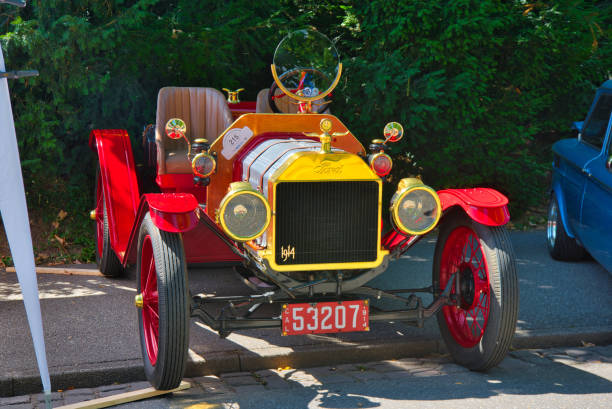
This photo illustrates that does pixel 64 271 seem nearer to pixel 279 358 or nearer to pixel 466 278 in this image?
pixel 279 358

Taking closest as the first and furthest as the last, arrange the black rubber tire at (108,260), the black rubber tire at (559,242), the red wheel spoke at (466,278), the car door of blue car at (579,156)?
the red wheel spoke at (466,278) < the car door of blue car at (579,156) < the black rubber tire at (108,260) < the black rubber tire at (559,242)

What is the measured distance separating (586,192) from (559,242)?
1.05 metres

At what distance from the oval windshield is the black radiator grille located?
103cm

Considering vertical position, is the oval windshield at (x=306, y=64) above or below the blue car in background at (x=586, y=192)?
above

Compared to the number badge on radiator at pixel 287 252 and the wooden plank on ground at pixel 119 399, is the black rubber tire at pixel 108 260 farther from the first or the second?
the number badge on radiator at pixel 287 252

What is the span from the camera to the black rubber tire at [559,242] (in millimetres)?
6746

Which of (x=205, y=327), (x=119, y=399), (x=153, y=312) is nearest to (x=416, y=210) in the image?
(x=153, y=312)

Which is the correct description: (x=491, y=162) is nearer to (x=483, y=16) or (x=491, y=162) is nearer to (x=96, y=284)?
(x=483, y=16)

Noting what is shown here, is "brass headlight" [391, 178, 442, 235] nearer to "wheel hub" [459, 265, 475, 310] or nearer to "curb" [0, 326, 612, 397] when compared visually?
"wheel hub" [459, 265, 475, 310]

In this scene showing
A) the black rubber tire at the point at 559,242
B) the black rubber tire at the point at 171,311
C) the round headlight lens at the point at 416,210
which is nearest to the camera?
the black rubber tire at the point at 171,311

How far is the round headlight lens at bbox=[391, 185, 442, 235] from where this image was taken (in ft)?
13.6

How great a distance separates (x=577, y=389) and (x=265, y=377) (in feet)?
6.05

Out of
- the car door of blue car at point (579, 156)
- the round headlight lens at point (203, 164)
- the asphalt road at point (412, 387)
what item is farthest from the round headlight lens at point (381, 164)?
the car door of blue car at point (579, 156)

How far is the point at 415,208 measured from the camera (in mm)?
4195
